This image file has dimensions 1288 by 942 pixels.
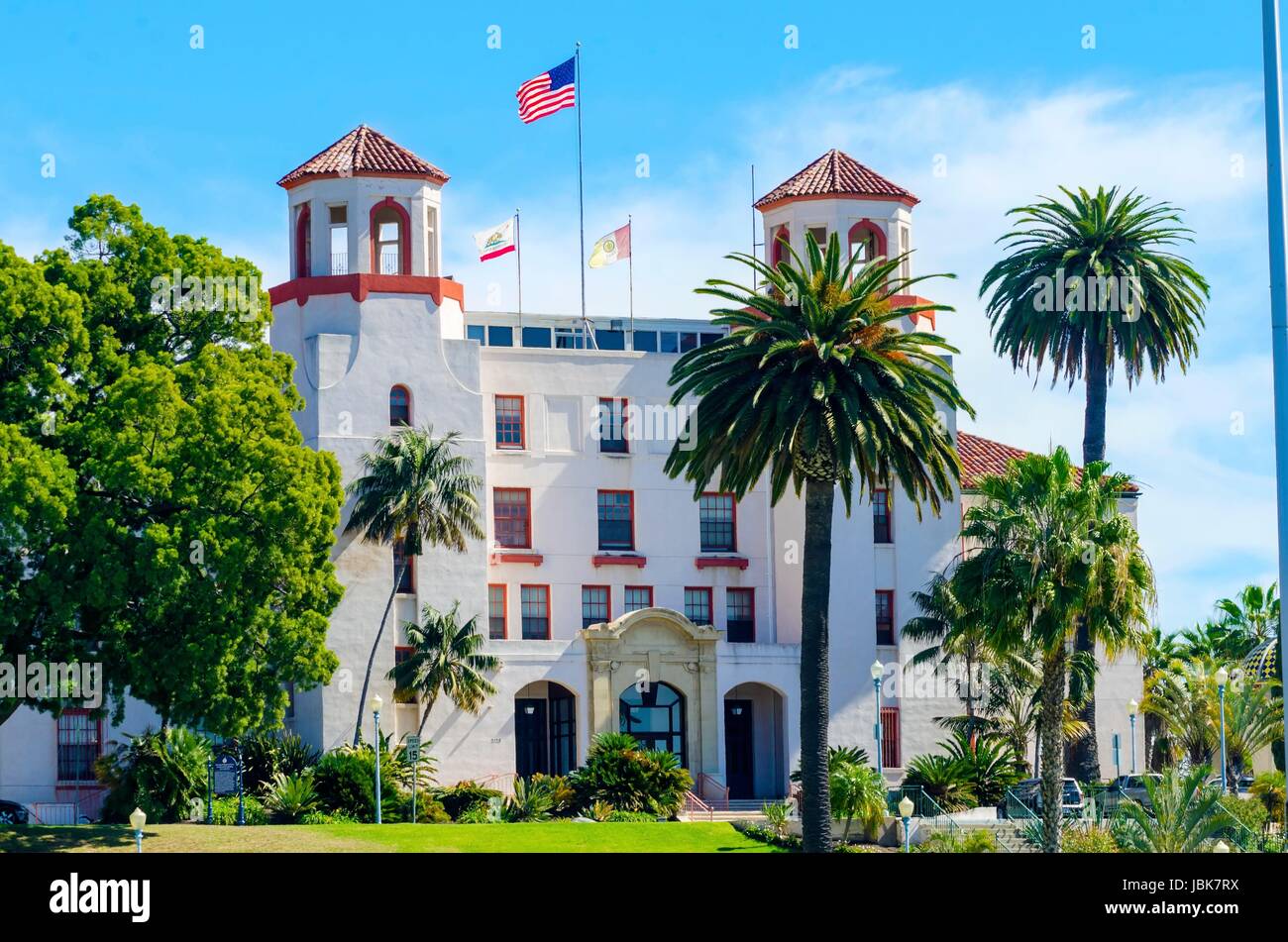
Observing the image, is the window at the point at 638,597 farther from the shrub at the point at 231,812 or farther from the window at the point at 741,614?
the shrub at the point at 231,812

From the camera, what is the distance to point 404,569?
64.4 meters

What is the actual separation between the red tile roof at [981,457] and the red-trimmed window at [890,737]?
8.65m

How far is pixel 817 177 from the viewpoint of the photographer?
234 ft

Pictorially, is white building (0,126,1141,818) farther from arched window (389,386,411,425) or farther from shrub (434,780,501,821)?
shrub (434,780,501,821)

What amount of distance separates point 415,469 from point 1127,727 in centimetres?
2880

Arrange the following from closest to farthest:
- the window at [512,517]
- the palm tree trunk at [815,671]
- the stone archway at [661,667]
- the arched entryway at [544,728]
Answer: the palm tree trunk at [815,671] → the stone archway at [661,667] → the arched entryway at [544,728] → the window at [512,517]

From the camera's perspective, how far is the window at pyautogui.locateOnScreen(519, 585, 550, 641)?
68.4m

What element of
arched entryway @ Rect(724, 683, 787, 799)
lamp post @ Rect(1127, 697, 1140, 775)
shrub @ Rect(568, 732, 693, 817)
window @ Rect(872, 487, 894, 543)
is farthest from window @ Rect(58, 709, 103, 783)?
lamp post @ Rect(1127, 697, 1140, 775)

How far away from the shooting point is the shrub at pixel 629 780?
6000 cm

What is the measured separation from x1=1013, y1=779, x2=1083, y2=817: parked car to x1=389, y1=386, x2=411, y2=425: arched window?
2187cm

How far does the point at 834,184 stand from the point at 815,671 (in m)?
24.0

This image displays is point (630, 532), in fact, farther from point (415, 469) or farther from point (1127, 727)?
point (1127, 727)
